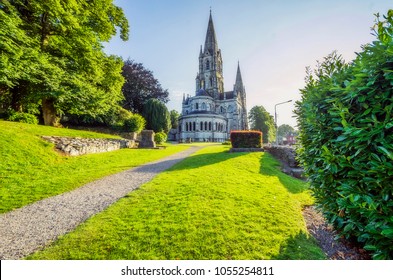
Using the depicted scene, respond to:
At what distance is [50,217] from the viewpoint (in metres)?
3.96

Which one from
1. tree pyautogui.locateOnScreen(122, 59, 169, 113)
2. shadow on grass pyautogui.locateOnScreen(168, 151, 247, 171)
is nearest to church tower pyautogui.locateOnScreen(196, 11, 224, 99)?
tree pyautogui.locateOnScreen(122, 59, 169, 113)

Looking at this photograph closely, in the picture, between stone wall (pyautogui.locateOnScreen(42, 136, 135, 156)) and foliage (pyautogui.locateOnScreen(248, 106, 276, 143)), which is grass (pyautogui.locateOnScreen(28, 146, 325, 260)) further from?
foliage (pyautogui.locateOnScreen(248, 106, 276, 143))

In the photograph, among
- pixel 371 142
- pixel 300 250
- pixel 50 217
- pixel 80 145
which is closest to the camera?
pixel 371 142

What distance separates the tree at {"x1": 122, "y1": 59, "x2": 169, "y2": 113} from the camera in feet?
128

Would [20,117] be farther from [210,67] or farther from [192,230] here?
[210,67]

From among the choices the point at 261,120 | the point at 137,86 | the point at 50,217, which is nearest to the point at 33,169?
the point at 50,217

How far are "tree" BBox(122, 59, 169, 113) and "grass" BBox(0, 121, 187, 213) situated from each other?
29490mm

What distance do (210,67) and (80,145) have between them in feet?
216

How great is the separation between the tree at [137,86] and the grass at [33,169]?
2949 centimetres

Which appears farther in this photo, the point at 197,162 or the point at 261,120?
the point at 261,120

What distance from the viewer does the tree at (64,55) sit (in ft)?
41.2

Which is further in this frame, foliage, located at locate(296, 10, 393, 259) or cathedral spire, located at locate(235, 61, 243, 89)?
cathedral spire, located at locate(235, 61, 243, 89)

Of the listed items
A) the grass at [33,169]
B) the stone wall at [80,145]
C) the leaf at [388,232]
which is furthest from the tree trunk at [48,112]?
the leaf at [388,232]
